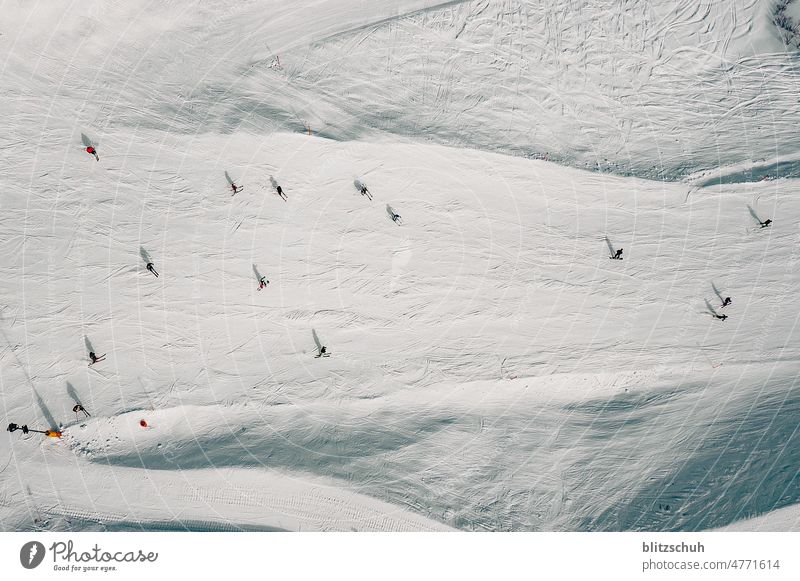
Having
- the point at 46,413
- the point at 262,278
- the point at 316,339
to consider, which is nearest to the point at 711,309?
the point at 316,339

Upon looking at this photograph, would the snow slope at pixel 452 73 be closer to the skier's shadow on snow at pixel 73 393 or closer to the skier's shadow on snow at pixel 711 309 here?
the skier's shadow on snow at pixel 711 309

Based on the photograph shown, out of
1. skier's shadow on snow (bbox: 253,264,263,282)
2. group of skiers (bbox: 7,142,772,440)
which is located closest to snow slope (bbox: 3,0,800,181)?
group of skiers (bbox: 7,142,772,440)

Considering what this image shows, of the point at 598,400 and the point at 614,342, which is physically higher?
the point at 614,342

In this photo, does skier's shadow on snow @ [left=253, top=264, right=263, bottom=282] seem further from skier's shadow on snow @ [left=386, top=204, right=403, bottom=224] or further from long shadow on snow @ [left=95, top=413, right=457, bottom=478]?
long shadow on snow @ [left=95, top=413, right=457, bottom=478]
